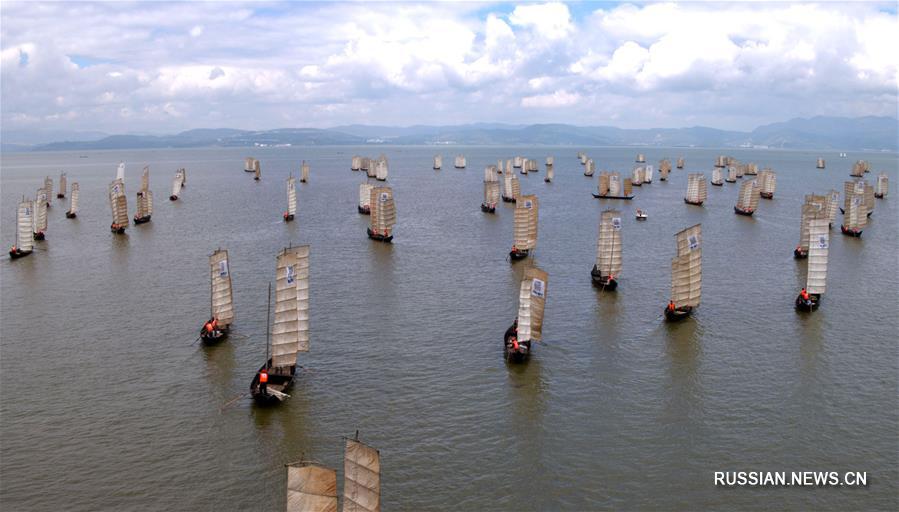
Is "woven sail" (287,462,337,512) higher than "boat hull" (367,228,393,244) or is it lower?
lower

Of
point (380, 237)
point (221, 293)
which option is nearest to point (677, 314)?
point (221, 293)

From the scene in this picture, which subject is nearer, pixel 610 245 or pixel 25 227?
pixel 610 245

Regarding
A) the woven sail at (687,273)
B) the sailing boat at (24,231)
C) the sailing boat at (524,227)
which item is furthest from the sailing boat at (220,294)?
the sailing boat at (24,231)

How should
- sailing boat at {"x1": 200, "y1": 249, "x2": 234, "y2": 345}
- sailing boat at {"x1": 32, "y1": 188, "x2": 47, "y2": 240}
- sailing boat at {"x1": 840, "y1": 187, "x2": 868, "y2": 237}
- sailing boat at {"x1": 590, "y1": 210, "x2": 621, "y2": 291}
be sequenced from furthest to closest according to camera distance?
1. sailing boat at {"x1": 840, "y1": 187, "x2": 868, "y2": 237}
2. sailing boat at {"x1": 32, "y1": 188, "x2": 47, "y2": 240}
3. sailing boat at {"x1": 590, "y1": 210, "x2": 621, "y2": 291}
4. sailing boat at {"x1": 200, "y1": 249, "x2": 234, "y2": 345}

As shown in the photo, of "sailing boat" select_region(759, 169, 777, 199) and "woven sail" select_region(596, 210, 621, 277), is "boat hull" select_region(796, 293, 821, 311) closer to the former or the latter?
"woven sail" select_region(596, 210, 621, 277)

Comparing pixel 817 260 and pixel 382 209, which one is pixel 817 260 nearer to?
pixel 817 260

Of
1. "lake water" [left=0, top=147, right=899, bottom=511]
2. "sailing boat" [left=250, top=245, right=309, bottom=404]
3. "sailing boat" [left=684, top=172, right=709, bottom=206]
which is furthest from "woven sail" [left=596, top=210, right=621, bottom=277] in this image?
"sailing boat" [left=684, top=172, right=709, bottom=206]

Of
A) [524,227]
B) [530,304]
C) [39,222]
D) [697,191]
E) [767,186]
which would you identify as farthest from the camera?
[767,186]

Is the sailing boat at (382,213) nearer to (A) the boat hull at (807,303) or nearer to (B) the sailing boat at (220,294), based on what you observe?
(B) the sailing boat at (220,294)
